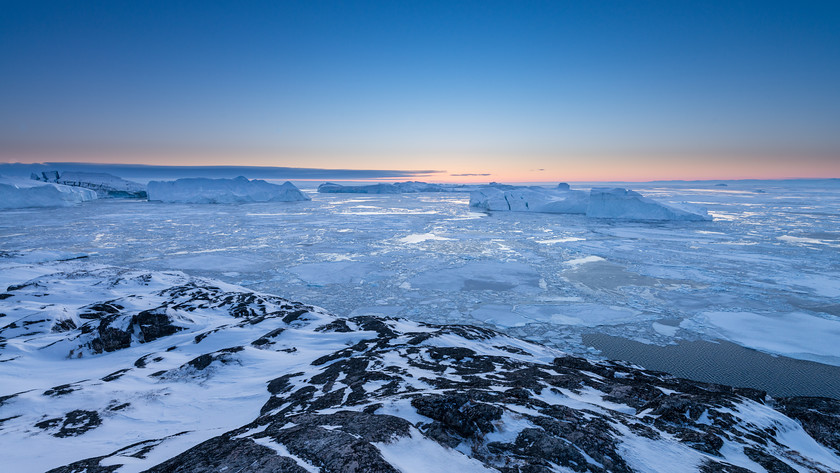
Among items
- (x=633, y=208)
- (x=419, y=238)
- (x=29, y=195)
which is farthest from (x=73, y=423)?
(x=29, y=195)

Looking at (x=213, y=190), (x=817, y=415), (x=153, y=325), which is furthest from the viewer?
(x=213, y=190)

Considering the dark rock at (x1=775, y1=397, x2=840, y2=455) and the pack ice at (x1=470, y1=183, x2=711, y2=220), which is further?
the pack ice at (x1=470, y1=183, x2=711, y2=220)

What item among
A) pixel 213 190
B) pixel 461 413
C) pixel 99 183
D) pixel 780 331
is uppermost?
pixel 99 183

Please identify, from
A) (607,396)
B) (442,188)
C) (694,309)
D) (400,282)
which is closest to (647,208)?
(694,309)

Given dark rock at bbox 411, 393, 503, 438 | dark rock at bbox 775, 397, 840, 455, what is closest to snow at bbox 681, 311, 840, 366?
dark rock at bbox 775, 397, 840, 455

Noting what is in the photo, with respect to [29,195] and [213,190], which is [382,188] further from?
[29,195]

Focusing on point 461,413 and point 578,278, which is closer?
point 461,413

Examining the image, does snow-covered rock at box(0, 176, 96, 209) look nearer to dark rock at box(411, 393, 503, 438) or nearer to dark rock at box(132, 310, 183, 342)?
dark rock at box(132, 310, 183, 342)
